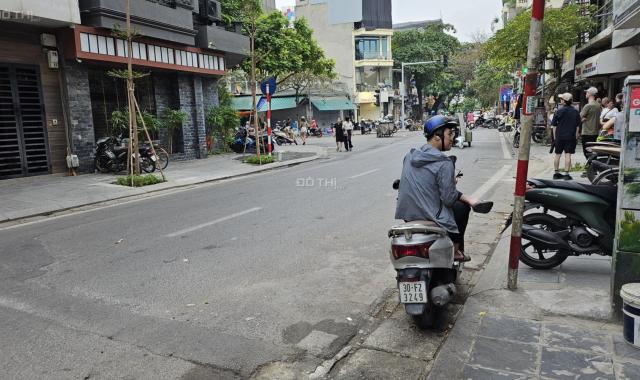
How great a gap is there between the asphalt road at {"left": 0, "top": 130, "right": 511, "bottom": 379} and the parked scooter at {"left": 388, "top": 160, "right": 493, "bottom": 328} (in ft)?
1.97

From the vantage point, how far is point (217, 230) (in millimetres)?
7348

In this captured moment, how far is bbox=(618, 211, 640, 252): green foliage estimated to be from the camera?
3.63 metres

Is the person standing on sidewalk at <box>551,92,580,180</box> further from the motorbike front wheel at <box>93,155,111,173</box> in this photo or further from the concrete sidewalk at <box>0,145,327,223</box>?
the motorbike front wheel at <box>93,155,111,173</box>

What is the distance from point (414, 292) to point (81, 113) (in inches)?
556

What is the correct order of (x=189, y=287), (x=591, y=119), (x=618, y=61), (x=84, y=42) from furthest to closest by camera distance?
1. (x=618, y=61)
2. (x=84, y=42)
3. (x=591, y=119)
4. (x=189, y=287)

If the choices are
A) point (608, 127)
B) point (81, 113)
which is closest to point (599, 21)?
point (608, 127)

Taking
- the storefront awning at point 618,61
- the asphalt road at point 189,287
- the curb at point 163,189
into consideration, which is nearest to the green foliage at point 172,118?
the curb at point 163,189

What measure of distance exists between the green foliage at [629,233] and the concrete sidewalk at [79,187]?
31.2ft

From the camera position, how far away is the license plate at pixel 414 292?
3.66 m

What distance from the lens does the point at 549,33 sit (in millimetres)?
19656

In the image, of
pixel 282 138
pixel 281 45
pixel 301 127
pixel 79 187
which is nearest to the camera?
pixel 79 187

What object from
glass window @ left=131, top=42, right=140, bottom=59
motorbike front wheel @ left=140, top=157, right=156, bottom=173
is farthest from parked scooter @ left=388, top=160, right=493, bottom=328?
glass window @ left=131, top=42, right=140, bottom=59

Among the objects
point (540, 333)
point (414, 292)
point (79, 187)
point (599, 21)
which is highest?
point (599, 21)

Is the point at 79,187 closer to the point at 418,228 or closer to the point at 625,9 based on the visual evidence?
the point at 418,228
